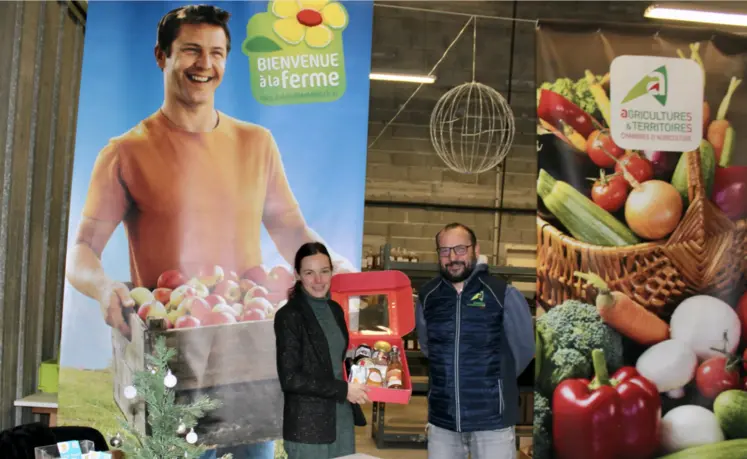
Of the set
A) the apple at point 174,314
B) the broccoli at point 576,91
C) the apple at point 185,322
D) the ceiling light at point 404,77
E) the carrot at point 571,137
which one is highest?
the ceiling light at point 404,77

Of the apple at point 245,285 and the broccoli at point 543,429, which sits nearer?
A: the apple at point 245,285

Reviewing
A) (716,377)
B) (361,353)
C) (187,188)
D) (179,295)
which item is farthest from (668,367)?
(187,188)

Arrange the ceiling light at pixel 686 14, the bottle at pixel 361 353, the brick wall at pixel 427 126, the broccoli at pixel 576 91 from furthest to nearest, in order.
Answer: the brick wall at pixel 427 126 < the ceiling light at pixel 686 14 < the broccoli at pixel 576 91 < the bottle at pixel 361 353

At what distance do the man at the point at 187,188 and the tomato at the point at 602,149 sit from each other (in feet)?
4.75

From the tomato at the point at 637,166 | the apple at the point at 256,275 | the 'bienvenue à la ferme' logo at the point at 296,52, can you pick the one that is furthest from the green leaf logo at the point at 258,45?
the tomato at the point at 637,166

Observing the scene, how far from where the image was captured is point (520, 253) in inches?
400

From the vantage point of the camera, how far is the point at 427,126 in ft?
32.1

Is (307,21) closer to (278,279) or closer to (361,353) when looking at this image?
(278,279)

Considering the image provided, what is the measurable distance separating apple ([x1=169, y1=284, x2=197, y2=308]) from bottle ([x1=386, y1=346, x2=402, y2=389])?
3.66 feet

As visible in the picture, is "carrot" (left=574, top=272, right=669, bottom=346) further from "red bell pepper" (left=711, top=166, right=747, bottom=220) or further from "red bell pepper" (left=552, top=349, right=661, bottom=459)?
"red bell pepper" (left=711, top=166, right=747, bottom=220)

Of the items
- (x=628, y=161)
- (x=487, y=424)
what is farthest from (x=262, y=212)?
(x=628, y=161)

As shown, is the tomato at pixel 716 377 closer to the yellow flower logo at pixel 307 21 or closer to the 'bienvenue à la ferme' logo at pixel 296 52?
the 'bienvenue à la ferme' logo at pixel 296 52

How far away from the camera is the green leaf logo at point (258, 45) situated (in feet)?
12.5

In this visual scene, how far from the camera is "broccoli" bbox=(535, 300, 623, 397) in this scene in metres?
3.85
